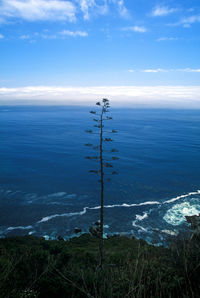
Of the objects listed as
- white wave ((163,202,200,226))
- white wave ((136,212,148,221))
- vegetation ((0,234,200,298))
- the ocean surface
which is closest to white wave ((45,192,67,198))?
the ocean surface

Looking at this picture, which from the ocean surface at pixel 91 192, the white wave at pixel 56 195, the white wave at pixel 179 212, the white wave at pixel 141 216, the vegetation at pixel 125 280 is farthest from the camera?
the white wave at pixel 56 195

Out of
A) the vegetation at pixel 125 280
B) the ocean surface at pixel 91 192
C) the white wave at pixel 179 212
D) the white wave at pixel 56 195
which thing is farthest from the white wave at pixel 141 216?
the vegetation at pixel 125 280

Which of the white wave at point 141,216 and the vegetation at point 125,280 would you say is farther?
the white wave at point 141,216

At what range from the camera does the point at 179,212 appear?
99.8 ft

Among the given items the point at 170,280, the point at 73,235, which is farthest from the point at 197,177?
the point at 170,280

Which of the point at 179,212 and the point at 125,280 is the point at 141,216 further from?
the point at 125,280

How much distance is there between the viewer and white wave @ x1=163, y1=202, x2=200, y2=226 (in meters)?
28.2

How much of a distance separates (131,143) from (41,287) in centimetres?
6948

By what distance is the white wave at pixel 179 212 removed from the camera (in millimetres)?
28184

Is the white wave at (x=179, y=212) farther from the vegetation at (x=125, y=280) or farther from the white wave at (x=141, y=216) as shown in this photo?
the vegetation at (x=125, y=280)

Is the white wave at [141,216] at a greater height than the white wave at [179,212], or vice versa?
the white wave at [179,212]

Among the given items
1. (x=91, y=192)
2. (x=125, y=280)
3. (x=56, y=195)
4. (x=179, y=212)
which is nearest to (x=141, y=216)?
(x=179, y=212)

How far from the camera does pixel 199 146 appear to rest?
69.8 meters

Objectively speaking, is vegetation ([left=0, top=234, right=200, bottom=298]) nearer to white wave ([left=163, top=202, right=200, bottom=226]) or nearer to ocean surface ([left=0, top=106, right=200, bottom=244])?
ocean surface ([left=0, top=106, right=200, bottom=244])
